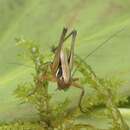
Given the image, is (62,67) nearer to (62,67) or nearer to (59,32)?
(62,67)

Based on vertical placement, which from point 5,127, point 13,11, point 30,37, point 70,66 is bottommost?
point 5,127

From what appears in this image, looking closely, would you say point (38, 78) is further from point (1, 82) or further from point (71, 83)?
point (1, 82)

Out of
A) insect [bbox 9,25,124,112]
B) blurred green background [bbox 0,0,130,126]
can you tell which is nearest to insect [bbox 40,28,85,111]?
insect [bbox 9,25,124,112]

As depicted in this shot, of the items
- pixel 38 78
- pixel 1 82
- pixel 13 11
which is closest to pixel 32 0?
pixel 13 11

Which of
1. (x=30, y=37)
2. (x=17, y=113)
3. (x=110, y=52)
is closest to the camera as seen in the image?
(x=17, y=113)

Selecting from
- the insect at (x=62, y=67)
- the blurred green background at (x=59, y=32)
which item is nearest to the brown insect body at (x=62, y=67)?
the insect at (x=62, y=67)

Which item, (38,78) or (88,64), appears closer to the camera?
(38,78)

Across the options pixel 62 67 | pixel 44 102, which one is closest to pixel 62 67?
pixel 62 67

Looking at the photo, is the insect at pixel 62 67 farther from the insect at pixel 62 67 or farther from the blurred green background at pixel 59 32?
the blurred green background at pixel 59 32

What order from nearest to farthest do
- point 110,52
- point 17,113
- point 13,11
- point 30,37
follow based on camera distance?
point 17,113 → point 110,52 → point 30,37 → point 13,11
